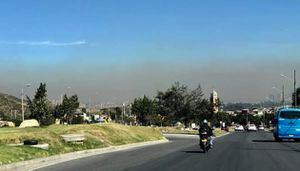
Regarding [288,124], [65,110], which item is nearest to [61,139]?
[288,124]

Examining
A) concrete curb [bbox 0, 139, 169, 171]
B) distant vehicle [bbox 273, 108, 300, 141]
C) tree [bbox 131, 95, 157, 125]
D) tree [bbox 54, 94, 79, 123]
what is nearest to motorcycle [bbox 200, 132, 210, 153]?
concrete curb [bbox 0, 139, 169, 171]

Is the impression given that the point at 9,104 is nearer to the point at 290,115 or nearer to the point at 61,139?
the point at 290,115

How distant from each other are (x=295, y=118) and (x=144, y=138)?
12175 mm

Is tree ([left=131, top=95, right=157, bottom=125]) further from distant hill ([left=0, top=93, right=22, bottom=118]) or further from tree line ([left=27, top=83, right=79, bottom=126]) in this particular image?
distant hill ([left=0, top=93, right=22, bottom=118])

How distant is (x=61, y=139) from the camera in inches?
1168

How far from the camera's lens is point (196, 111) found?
4225 inches

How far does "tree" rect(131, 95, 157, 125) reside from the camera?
110688 millimetres

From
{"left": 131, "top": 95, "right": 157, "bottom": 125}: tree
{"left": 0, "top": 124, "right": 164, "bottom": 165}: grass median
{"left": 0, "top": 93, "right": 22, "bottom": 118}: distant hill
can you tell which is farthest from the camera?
{"left": 0, "top": 93, "right": 22, "bottom": 118}: distant hill

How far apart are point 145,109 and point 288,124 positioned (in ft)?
219

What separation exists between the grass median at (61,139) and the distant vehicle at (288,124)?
9.70m

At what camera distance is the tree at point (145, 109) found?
11069cm

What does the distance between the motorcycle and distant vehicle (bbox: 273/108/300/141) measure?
17.3 metres

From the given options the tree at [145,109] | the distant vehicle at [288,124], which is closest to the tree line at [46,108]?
the tree at [145,109]

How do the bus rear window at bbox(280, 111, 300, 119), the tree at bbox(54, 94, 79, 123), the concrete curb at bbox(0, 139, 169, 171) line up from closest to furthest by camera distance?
the concrete curb at bbox(0, 139, 169, 171) → the bus rear window at bbox(280, 111, 300, 119) → the tree at bbox(54, 94, 79, 123)
